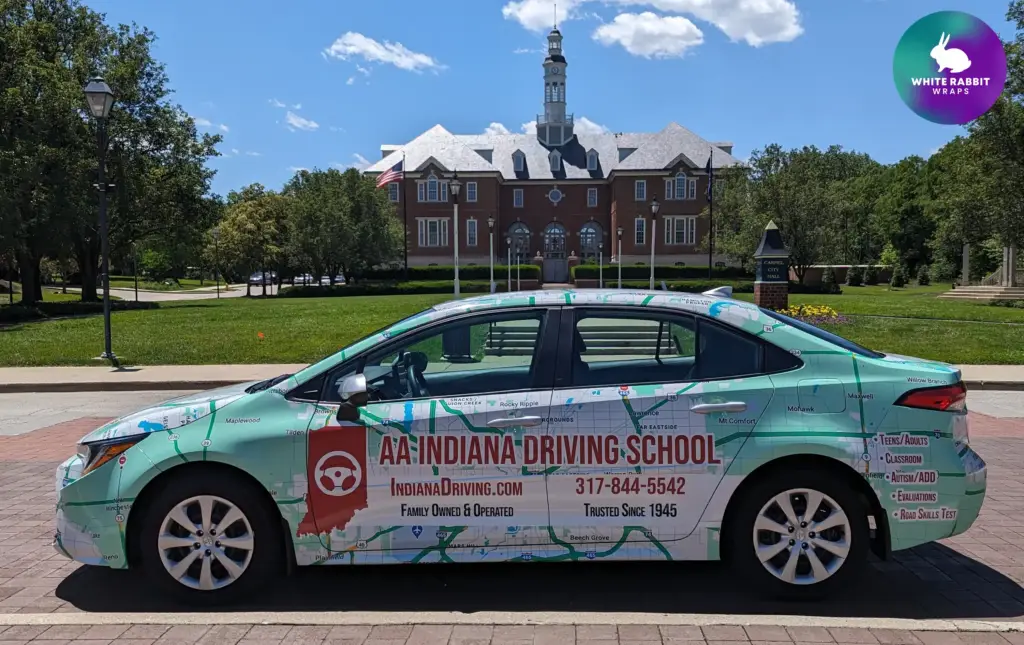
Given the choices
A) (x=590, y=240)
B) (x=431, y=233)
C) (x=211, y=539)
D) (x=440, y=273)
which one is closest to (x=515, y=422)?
(x=211, y=539)

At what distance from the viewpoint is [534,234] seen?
7325 cm

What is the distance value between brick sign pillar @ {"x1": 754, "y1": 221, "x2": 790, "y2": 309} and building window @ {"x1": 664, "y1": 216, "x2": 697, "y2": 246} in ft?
165

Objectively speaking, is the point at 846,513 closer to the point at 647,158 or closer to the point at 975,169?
the point at 975,169

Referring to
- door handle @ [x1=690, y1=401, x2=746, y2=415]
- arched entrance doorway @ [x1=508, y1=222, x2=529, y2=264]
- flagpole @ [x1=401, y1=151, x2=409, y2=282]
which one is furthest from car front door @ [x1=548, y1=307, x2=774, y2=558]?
arched entrance doorway @ [x1=508, y1=222, x2=529, y2=264]

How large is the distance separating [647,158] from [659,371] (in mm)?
68444

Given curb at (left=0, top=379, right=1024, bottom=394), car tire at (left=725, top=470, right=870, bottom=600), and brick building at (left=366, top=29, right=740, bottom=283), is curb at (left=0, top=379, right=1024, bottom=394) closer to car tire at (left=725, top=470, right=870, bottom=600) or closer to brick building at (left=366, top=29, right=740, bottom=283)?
car tire at (left=725, top=470, right=870, bottom=600)

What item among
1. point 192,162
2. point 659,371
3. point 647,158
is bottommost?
point 659,371

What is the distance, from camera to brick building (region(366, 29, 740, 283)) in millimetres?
68812

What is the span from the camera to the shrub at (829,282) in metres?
46.0

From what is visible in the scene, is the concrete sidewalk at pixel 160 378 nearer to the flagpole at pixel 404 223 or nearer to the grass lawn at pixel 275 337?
the grass lawn at pixel 275 337

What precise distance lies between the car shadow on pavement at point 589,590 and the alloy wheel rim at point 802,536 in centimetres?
20

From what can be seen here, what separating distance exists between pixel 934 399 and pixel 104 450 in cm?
446

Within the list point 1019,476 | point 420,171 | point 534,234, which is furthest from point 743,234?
point 1019,476

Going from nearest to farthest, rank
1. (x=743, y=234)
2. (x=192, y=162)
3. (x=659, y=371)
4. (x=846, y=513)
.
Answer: (x=846, y=513), (x=659, y=371), (x=192, y=162), (x=743, y=234)
